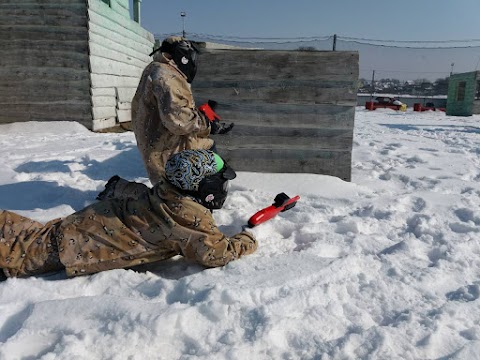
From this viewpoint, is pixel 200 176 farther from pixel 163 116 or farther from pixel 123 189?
pixel 123 189

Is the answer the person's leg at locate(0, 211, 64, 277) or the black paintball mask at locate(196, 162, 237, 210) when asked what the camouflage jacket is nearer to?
the black paintball mask at locate(196, 162, 237, 210)

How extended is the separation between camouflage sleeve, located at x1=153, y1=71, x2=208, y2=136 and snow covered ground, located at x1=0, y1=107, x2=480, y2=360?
2.83 ft

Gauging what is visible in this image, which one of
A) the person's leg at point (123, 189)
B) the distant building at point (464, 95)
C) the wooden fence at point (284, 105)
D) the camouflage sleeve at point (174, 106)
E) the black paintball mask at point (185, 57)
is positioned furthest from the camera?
the distant building at point (464, 95)

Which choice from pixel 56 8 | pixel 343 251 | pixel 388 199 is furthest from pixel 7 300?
pixel 56 8

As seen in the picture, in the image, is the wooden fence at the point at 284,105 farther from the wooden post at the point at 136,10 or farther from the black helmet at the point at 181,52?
the wooden post at the point at 136,10

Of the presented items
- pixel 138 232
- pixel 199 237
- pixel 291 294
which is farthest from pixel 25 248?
pixel 291 294

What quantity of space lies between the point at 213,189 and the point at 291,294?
79 cm

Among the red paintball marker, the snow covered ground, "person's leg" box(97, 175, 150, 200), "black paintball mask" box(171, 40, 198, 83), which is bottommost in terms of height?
the snow covered ground

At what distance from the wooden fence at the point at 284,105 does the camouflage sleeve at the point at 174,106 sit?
1610mm

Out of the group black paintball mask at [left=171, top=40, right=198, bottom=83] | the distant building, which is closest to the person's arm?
black paintball mask at [left=171, top=40, right=198, bottom=83]

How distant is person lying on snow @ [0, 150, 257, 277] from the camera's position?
2.63 metres

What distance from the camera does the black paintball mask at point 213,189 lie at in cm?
271

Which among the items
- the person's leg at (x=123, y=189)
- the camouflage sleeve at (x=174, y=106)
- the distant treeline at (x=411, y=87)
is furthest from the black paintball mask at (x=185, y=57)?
the distant treeline at (x=411, y=87)

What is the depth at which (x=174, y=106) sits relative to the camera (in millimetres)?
3373
